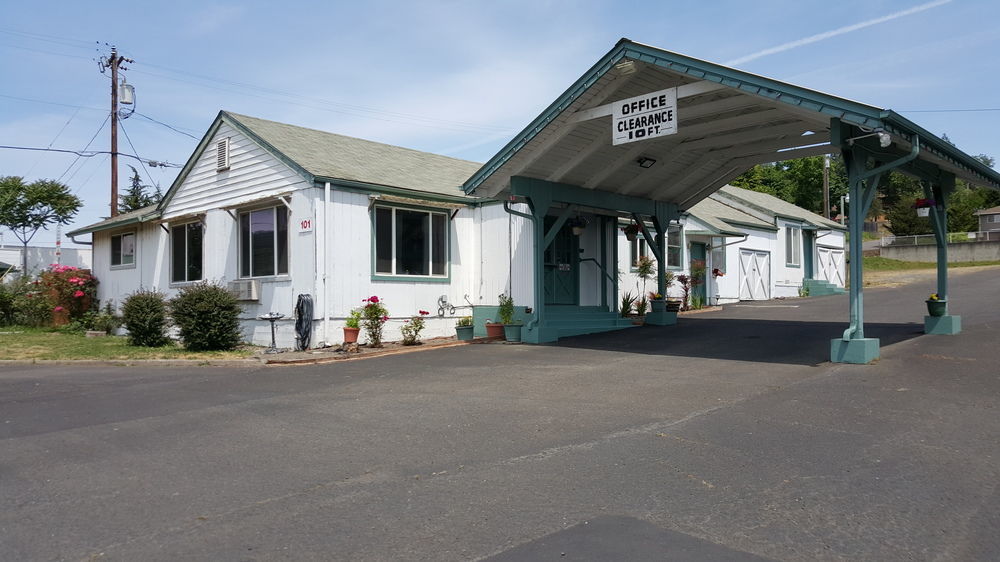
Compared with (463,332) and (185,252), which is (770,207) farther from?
(185,252)

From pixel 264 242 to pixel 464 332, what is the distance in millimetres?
4855

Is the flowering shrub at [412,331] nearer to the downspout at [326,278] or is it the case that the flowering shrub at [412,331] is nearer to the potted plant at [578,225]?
the downspout at [326,278]

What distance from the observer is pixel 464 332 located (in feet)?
50.0

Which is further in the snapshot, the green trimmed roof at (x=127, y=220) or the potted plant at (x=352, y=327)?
the green trimmed roof at (x=127, y=220)

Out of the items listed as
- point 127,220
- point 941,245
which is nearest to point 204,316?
point 127,220

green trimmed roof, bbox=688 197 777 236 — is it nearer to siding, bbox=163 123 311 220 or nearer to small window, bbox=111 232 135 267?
siding, bbox=163 123 311 220

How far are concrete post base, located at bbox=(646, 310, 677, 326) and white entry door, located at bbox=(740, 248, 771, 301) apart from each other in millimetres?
10409

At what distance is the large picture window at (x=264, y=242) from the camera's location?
15.1 metres

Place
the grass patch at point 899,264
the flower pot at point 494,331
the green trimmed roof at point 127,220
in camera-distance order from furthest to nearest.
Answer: the grass patch at point 899,264 < the green trimmed roof at point 127,220 < the flower pot at point 494,331

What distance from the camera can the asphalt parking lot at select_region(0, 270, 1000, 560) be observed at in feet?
13.1

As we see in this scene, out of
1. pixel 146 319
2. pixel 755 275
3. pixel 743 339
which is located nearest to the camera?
pixel 743 339

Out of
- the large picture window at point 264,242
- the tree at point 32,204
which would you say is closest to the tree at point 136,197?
the tree at point 32,204

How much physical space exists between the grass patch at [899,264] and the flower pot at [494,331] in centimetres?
3385

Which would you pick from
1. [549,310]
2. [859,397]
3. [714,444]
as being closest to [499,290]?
[549,310]
